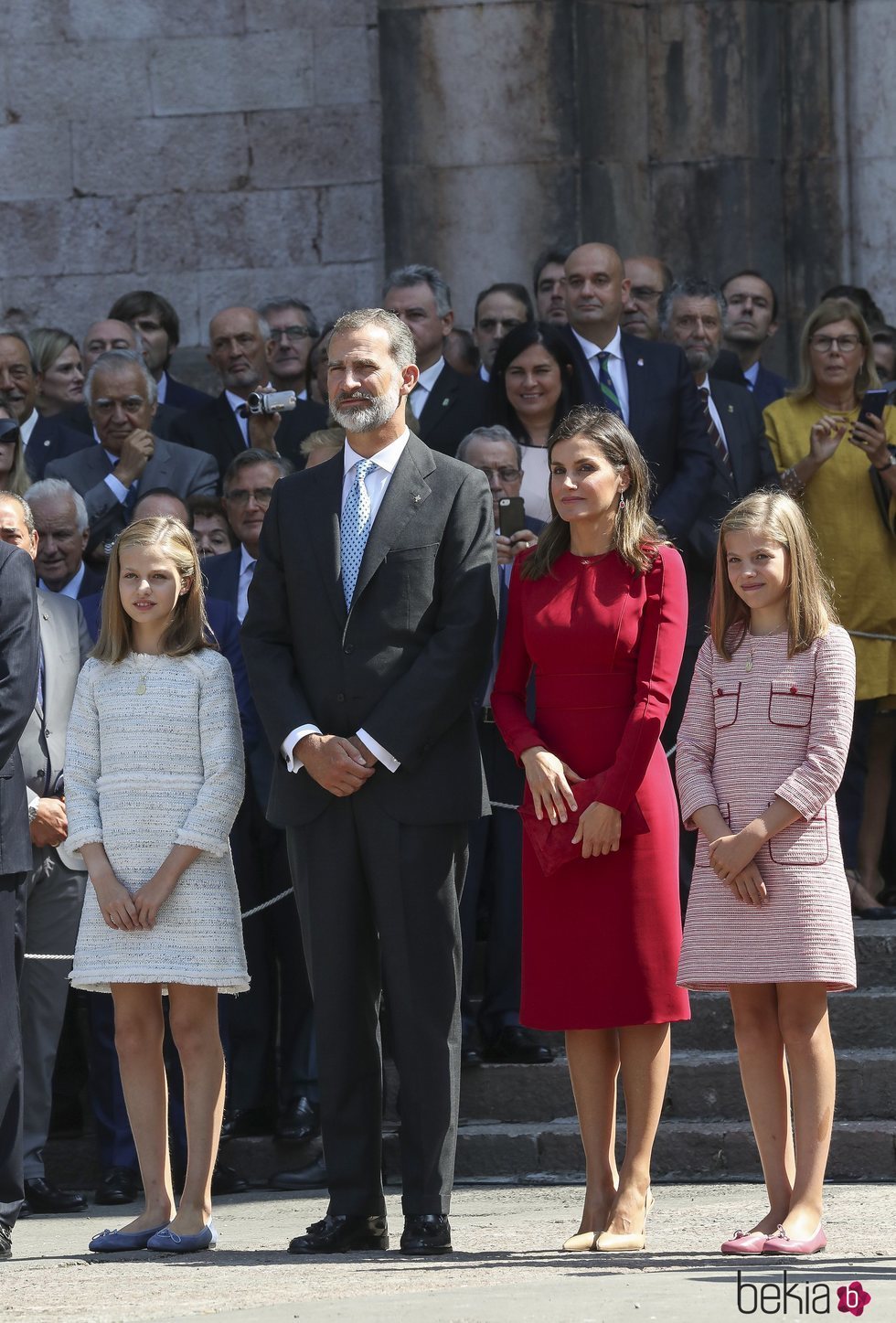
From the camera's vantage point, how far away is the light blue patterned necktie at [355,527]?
553cm

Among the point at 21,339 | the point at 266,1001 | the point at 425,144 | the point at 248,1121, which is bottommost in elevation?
the point at 248,1121

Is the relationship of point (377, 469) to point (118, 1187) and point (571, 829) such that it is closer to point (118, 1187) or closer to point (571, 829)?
point (571, 829)

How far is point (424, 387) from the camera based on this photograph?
8602mm

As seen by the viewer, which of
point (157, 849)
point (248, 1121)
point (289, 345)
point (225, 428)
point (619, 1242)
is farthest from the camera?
point (289, 345)

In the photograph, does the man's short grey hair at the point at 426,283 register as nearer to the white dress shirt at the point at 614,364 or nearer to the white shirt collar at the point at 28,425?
the white dress shirt at the point at 614,364

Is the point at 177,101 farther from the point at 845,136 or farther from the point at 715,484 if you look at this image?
the point at 715,484

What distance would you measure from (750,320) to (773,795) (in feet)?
15.8

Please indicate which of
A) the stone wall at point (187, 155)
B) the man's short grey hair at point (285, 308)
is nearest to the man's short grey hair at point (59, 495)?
the man's short grey hair at point (285, 308)

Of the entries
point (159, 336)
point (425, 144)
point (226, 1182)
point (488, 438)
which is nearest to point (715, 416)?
point (488, 438)

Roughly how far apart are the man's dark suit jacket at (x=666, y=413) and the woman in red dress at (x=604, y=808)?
2.53m

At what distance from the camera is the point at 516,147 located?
10.7m

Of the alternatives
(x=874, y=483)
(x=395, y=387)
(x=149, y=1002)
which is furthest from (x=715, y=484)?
(x=149, y=1002)

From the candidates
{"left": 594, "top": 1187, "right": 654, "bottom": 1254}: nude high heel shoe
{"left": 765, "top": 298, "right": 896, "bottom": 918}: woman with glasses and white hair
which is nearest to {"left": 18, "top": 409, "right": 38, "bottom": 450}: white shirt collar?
{"left": 765, "top": 298, "right": 896, "bottom": 918}: woman with glasses and white hair

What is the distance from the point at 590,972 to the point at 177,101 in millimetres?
6909
